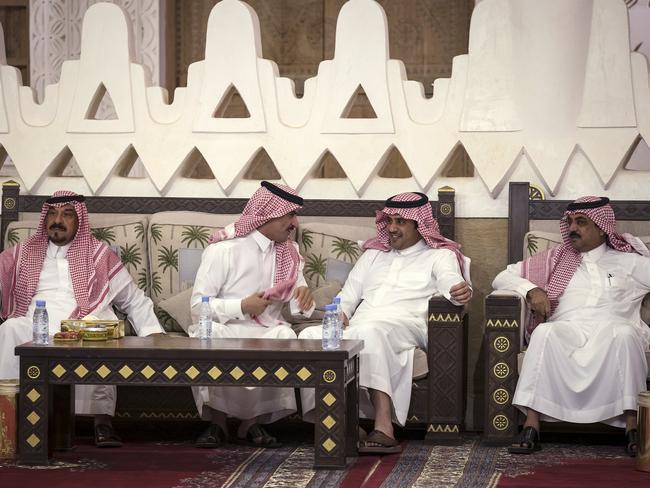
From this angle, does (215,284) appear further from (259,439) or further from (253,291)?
(259,439)

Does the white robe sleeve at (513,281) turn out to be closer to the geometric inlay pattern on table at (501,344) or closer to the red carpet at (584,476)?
the geometric inlay pattern on table at (501,344)

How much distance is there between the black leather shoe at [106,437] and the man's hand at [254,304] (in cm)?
84

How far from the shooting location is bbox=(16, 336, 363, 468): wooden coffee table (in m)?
5.24

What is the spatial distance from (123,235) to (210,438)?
1.50 metres

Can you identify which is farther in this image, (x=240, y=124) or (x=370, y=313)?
(x=240, y=124)

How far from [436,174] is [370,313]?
1.06m

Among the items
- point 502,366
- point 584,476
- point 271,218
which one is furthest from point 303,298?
point 584,476

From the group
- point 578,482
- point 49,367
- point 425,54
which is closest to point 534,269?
point 578,482

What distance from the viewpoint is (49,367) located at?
17.6 feet

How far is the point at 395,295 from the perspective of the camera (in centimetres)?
→ 641

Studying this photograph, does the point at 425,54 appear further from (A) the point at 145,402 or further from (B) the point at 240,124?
(A) the point at 145,402

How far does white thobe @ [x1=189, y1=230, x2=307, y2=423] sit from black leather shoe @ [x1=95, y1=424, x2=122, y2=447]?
0.41 m

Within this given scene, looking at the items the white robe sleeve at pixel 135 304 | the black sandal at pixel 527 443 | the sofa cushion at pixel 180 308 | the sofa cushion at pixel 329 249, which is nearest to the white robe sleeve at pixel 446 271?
the sofa cushion at pixel 329 249

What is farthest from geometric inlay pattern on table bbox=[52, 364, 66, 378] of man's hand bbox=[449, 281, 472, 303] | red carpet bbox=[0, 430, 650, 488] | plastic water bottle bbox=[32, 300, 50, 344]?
man's hand bbox=[449, 281, 472, 303]
